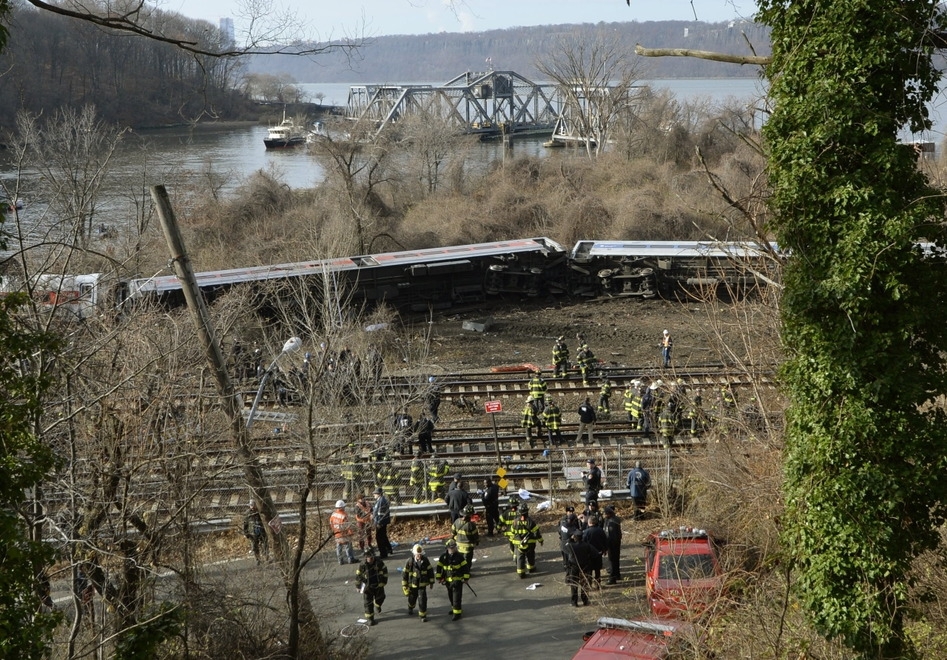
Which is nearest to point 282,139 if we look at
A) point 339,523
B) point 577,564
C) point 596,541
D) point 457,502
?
point 457,502

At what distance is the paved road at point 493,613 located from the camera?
10266 mm

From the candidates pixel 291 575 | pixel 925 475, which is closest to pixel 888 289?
pixel 925 475

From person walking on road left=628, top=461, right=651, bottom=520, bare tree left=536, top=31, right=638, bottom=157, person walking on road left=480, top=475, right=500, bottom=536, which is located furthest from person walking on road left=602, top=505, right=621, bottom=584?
bare tree left=536, top=31, right=638, bottom=157

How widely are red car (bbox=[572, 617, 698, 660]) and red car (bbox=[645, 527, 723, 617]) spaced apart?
0.71 metres

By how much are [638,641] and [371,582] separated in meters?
3.59

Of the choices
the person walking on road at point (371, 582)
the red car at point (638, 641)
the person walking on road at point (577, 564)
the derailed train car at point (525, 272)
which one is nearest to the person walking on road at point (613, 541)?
the person walking on road at point (577, 564)

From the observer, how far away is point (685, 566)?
10.3 m

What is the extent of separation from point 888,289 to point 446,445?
1090 cm

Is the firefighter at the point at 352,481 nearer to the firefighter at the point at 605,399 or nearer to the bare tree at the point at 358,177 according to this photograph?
the firefighter at the point at 605,399

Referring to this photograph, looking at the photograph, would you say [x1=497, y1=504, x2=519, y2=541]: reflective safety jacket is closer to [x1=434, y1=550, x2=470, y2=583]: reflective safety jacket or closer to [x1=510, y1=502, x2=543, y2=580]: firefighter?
[x1=510, y1=502, x2=543, y2=580]: firefighter

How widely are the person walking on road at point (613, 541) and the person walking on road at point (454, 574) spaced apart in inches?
78.8

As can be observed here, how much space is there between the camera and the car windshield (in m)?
10.2

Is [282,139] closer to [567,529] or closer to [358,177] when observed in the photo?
[358,177]

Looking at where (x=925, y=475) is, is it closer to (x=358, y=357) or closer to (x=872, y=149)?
(x=872, y=149)
